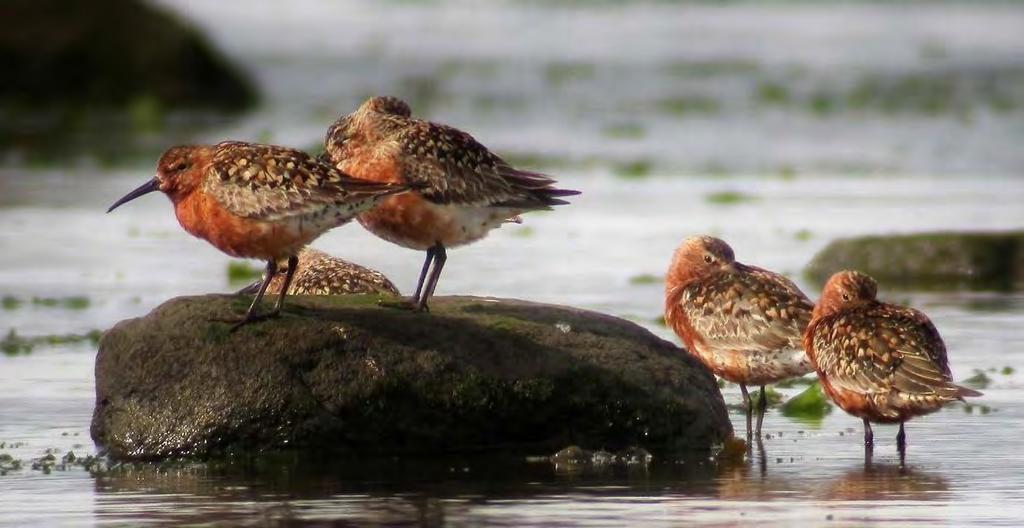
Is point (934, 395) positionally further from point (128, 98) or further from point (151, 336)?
point (128, 98)

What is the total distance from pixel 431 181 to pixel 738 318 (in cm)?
183

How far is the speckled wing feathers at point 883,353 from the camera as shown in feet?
32.0

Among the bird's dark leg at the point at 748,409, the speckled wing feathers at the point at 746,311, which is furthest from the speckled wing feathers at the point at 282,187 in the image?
the bird's dark leg at the point at 748,409

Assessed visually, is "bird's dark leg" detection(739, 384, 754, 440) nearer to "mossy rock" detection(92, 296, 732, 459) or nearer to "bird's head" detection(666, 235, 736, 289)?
"mossy rock" detection(92, 296, 732, 459)

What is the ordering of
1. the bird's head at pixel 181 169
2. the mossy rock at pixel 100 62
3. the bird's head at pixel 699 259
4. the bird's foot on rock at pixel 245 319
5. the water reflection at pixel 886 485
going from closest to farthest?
the water reflection at pixel 886 485
the bird's foot on rock at pixel 245 319
the bird's head at pixel 181 169
the bird's head at pixel 699 259
the mossy rock at pixel 100 62

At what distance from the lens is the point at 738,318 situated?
11.0 m

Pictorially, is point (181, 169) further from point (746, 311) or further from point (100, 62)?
point (100, 62)

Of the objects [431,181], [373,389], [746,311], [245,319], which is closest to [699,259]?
[746,311]

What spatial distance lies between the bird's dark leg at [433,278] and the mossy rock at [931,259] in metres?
5.28

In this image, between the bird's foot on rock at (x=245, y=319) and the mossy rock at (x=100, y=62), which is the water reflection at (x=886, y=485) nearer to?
the bird's foot on rock at (x=245, y=319)

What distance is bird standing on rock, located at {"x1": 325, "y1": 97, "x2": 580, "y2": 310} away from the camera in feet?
35.3

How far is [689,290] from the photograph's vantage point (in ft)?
38.1

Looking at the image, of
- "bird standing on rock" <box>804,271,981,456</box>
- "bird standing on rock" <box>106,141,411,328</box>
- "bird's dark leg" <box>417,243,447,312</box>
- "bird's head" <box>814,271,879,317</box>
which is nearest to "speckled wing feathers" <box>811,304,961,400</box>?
"bird standing on rock" <box>804,271,981,456</box>

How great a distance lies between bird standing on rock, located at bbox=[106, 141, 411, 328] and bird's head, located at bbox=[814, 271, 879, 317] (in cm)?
232
